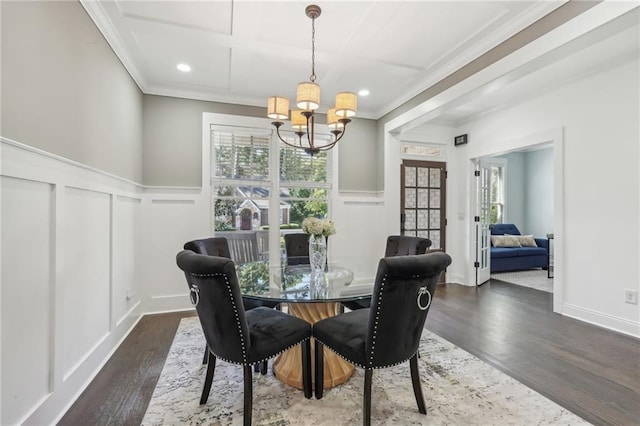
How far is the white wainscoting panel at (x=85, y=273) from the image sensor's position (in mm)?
1817

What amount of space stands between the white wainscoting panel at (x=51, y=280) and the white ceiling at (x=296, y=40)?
Answer: 128 cm

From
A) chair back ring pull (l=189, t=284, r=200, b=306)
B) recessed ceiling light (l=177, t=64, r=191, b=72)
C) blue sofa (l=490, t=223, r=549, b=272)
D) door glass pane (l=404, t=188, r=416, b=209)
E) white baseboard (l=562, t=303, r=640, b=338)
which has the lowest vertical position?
white baseboard (l=562, t=303, r=640, b=338)

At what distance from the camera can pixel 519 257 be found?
588 centimetres

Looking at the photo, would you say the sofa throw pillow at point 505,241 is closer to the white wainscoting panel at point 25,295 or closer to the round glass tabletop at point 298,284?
the round glass tabletop at point 298,284

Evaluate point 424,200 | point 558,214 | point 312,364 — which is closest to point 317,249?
point 312,364

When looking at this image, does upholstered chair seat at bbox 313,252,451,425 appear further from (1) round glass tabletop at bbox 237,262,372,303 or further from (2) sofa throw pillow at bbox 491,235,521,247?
(2) sofa throw pillow at bbox 491,235,521,247

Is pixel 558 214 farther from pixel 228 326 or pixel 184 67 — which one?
pixel 184 67

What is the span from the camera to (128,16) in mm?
2273

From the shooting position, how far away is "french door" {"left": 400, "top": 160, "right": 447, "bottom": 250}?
491 cm

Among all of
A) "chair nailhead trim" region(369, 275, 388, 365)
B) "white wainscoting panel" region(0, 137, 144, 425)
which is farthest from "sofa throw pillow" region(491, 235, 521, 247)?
"white wainscoting panel" region(0, 137, 144, 425)

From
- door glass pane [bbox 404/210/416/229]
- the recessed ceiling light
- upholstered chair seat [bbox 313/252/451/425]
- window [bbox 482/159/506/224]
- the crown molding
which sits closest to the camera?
upholstered chair seat [bbox 313/252/451/425]

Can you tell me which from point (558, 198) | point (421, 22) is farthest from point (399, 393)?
point (558, 198)

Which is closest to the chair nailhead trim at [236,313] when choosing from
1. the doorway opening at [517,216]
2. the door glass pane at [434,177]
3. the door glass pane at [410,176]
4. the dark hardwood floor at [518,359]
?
the dark hardwood floor at [518,359]

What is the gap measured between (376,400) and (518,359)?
1.36 m
